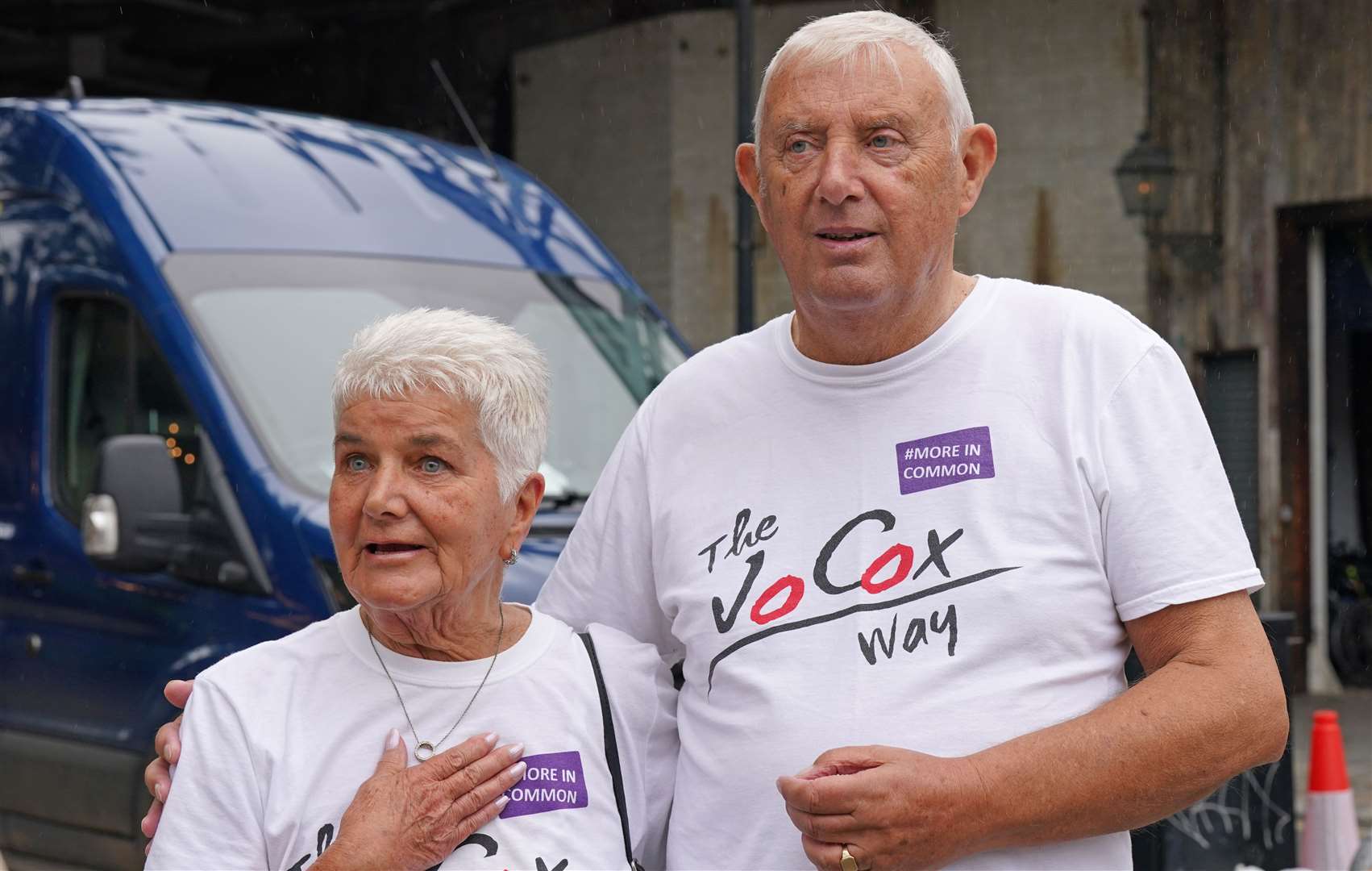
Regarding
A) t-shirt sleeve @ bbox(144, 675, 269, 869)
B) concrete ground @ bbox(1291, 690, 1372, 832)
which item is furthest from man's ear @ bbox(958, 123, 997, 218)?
concrete ground @ bbox(1291, 690, 1372, 832)

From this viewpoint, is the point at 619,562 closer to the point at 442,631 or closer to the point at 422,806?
the point at 442,631

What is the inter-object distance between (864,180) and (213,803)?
1324 millimetres

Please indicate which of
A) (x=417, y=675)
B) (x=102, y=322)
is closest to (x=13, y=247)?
(x=102, y=322)

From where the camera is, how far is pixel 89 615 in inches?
209

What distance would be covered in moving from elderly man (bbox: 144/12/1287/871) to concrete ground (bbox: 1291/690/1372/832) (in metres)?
4.93

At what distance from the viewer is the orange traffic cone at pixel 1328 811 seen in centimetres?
612

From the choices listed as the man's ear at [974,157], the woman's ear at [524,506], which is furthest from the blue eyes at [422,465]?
the man's ear at [974,157]

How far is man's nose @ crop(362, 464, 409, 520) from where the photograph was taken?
2.54 meters

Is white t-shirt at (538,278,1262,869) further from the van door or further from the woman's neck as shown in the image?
the van door

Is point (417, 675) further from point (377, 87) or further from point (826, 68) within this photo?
point (377, 87)

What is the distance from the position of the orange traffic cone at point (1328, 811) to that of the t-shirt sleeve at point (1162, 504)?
411cm

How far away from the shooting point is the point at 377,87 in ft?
62.3

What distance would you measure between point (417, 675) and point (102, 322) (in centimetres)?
313

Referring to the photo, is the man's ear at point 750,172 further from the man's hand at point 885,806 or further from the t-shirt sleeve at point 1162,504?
the man's hand at point 885,806
